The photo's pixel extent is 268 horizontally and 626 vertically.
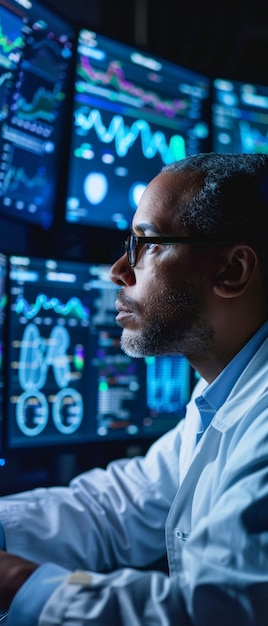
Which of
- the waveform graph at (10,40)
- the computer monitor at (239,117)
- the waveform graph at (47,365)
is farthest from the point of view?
the computer monitor at (239,117)

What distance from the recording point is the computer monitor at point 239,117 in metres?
1.96

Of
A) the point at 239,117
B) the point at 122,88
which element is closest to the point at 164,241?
the point at 122,88

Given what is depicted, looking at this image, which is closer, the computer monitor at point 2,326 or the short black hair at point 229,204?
the short black hair at point 229,204

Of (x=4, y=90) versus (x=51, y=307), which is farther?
(x=51, y=307)

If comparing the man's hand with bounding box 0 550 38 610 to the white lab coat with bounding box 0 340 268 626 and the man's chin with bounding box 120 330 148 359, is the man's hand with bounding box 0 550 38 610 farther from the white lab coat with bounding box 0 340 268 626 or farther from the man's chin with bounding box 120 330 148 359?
the man's chin with bounding box 120 330 148 359

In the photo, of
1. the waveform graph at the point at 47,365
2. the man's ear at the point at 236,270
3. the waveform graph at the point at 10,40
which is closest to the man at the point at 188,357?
the man's ear at the point at 236,270

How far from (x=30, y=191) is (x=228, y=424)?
803mm

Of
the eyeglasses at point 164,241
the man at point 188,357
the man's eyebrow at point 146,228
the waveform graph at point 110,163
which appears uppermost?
the waveform graph at point 110,163

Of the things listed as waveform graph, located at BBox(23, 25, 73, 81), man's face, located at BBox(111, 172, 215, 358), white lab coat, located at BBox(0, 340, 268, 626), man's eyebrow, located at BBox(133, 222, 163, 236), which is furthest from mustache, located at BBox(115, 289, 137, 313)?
waveform graph, located at BBox(23, 25, 73, 81)

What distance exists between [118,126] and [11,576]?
1.21 meters

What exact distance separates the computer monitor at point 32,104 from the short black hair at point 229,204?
19.3 inches

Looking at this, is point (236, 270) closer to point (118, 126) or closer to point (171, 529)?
point (171, 529)

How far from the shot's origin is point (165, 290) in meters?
1.17

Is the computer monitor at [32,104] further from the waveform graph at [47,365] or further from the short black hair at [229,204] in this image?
the short black hair at [229,204]
